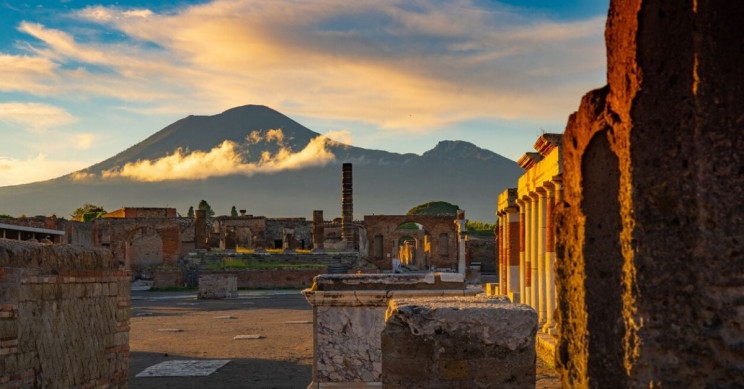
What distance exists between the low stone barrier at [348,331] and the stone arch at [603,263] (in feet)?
14.4

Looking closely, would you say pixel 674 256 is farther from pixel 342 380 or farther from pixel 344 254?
pixel 344 254

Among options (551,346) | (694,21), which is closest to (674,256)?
(694,21)

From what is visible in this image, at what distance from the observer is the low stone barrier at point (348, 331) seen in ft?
23.5

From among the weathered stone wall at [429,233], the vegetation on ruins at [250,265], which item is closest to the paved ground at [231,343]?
the vegetation on ruins at [250,265]

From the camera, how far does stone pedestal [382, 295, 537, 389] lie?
394cm

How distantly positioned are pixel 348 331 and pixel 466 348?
3353 mm

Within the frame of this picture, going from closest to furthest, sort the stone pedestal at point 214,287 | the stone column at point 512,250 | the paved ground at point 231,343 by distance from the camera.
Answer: the paved ground at point 231,343, the stone column at point 512,250, the stone pedestal at point 214,287

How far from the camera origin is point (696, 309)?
8.16ft

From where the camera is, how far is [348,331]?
7.19 m

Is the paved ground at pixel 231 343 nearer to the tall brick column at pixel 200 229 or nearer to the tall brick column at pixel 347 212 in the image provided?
the tall brick column at pixel 200 229

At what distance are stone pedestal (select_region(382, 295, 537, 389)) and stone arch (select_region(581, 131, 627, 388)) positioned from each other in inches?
44.1

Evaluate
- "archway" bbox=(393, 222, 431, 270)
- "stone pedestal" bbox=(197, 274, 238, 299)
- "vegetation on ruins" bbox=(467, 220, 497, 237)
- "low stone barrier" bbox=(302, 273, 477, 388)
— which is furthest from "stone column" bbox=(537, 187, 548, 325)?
"vegetation on ruins" bbox=(467, 220, 497, 237)

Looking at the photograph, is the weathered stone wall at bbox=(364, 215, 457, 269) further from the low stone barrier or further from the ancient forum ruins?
the ancient forum ruins

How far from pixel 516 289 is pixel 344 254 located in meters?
23.4
